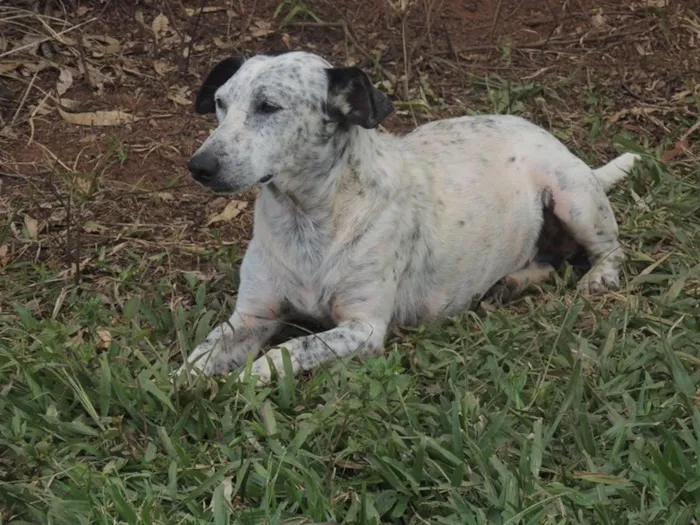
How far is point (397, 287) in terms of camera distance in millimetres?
5133

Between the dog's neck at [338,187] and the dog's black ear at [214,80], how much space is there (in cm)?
55

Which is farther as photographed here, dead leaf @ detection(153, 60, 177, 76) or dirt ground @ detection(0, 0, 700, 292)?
dead leaf @ detection(153, 60, 177, 76)

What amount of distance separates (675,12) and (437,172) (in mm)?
3465

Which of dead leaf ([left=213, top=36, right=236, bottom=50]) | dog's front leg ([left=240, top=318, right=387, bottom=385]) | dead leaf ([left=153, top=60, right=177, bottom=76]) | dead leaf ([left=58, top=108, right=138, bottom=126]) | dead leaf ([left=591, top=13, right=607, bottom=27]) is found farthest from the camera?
dead leaf ([left=591, top=13, right=607, bottom=27])

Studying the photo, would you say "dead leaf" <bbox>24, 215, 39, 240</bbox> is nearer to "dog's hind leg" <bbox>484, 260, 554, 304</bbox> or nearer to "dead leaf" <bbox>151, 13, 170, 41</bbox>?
"dead leaf" <bbox>151, 13, 170, 41</bbox>

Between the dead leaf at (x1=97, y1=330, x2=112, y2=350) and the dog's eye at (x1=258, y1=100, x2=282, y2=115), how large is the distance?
3.93 ft

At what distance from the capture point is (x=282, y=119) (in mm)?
4719

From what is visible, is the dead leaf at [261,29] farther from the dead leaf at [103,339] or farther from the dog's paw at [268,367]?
the dog's paw at [268,367]

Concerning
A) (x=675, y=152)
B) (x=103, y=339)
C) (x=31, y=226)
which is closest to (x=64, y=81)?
(x=31, y=226)

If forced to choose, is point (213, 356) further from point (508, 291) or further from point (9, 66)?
point (9, 66)

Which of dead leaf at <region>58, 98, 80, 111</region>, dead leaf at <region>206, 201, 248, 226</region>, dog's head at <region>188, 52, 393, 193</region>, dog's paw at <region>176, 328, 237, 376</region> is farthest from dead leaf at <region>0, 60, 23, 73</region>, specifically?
dog's paw at <region>176, 328, 237, 376</region>

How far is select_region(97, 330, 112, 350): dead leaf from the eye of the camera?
4.86m

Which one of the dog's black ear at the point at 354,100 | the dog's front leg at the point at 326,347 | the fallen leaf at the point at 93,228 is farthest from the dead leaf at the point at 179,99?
the dog's front leg at the point at 326,347

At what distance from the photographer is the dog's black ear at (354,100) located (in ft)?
15.7
